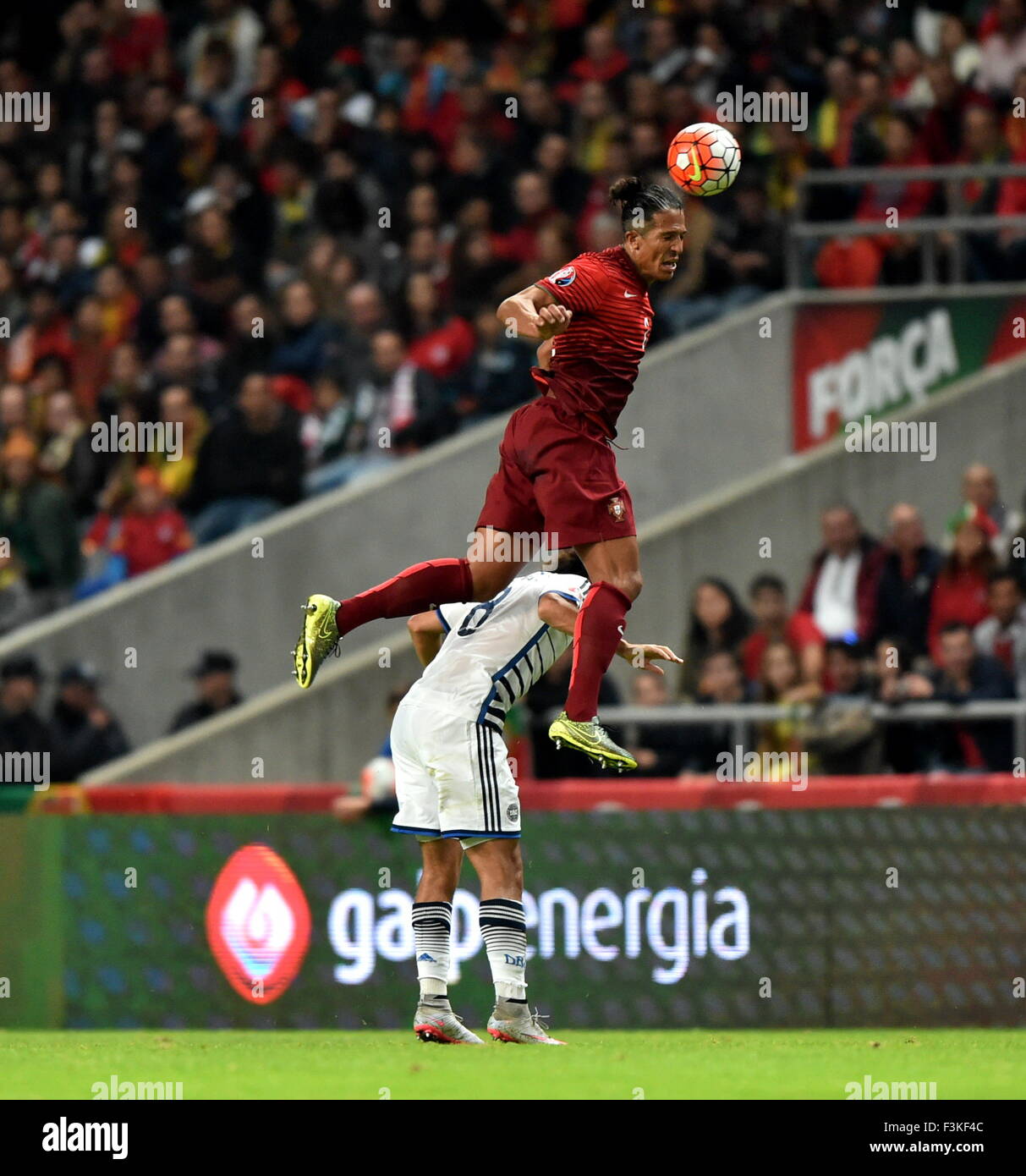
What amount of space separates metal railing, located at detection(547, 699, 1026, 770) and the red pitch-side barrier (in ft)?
2.76

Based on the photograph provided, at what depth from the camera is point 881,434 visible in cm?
1520

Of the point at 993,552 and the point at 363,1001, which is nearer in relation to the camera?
the point at 363,1001

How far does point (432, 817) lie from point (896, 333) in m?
7.95

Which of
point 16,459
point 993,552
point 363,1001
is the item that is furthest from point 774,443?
point 363,1001

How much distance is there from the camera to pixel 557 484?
28.9 feet

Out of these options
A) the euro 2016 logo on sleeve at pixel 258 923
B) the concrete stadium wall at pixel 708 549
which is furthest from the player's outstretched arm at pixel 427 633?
the concrete stadium wall at pixel 708 549

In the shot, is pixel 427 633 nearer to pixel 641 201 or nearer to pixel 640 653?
pixel 640 653

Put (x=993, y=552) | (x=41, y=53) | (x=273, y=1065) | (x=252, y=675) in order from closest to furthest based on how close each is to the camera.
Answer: (x=273, y=1065)
(x=993, y=552)
(x=252, y=675)
(x=41, y=53)

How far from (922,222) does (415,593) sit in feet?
23.4

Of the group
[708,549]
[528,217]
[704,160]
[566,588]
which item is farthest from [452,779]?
[528,217]

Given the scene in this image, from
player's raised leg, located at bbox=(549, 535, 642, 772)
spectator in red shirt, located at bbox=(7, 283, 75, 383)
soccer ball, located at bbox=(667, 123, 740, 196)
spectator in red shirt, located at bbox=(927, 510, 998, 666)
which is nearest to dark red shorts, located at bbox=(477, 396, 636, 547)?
player's raised leg, located at bbox=(549, 535, 642, 772)

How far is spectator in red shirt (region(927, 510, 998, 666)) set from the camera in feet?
42.8

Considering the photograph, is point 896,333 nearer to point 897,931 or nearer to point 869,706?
point 869,706

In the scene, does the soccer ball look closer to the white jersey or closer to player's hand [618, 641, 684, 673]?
the white jersey
